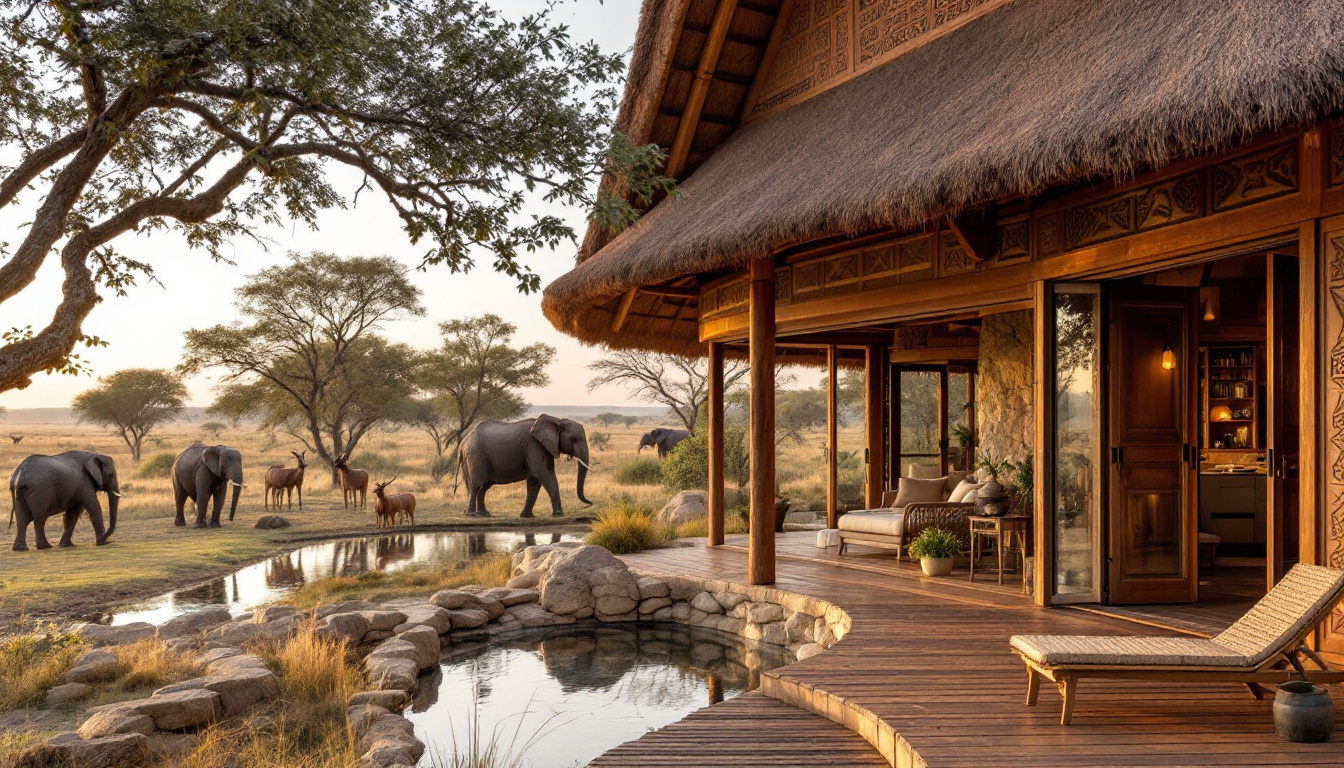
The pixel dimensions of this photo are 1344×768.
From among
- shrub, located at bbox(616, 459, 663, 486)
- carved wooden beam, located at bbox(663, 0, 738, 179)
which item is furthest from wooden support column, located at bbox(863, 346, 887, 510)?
shrub, located at bbox(616, 459, 663, 486)

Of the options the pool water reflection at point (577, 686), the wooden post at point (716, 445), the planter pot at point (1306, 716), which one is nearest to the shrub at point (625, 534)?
the wooden post at point (716, 445)

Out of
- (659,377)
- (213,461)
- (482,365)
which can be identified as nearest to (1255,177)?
(213,461)

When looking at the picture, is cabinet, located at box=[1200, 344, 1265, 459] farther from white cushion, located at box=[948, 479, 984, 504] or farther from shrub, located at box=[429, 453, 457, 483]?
shrub, located at box=[429, 453, 457, 483]

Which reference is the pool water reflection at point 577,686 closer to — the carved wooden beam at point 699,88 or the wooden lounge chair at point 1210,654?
the wooden lounge chair at point 1210,654

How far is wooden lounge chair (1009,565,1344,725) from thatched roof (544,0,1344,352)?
2.05 meters

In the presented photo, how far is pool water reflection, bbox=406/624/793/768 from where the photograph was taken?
5531 millimetres

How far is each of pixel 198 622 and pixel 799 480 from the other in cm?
1973

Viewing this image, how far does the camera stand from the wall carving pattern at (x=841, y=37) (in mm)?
8172

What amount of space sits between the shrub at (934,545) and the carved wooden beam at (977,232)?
262 cm

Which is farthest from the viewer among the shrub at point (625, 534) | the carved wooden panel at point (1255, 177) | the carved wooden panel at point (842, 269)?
the shrub at point (625, 534)

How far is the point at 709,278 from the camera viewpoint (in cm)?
997

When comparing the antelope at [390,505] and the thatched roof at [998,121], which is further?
the antelope at [390,505]

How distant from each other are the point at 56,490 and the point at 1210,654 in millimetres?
14062

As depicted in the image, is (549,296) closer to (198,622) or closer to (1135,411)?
(198,622)
